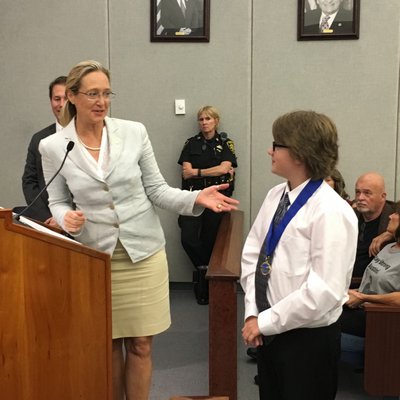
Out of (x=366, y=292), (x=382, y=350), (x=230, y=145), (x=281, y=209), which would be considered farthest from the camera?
(x=230, y=145)

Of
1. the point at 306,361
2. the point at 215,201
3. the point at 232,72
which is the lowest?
the point at 306,361

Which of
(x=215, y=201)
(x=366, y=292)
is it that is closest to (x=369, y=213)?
(x=366, y=292)

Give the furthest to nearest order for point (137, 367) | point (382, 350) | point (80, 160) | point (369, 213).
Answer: point (369, 213), point (382, 350), point (137, 367), point (80, 160)

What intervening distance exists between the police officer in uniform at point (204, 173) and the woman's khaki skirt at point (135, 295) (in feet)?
7.81

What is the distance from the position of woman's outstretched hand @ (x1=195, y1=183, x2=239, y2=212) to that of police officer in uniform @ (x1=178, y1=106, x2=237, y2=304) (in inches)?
97.4

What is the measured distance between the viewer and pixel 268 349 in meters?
1.91

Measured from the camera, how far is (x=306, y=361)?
1838 millimetres

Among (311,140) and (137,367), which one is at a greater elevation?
(311,140)

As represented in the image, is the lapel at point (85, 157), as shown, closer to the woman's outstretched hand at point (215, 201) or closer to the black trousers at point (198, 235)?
the woman's outstretched hand at point (215, 201)

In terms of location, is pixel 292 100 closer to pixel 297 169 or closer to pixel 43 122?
pixel 43 122

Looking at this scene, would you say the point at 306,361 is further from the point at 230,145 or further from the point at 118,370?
the point at 230,145

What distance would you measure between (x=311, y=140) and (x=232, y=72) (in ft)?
10.3

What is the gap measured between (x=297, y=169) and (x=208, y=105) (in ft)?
10.1

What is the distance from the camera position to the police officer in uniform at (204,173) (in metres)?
4.66
